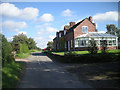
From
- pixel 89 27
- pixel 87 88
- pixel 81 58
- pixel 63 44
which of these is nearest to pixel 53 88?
pixel 87 88

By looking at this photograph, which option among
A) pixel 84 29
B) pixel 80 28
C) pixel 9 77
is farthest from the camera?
pixel 84 29

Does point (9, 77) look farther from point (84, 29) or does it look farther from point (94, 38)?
point (84, 29)

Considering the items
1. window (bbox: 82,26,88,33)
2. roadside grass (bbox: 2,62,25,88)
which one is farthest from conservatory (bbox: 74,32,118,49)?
roadside grass (bbox: 2,62,25,88)

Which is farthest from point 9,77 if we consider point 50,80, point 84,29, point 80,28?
point 84,29

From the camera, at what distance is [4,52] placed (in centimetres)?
1145

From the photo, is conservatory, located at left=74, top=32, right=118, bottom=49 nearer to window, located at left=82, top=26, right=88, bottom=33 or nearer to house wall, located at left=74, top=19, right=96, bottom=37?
house wall, located at left=74, top=19, right=96, bottom=37

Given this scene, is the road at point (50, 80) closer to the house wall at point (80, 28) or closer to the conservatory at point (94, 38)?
the conservatory at point (94, 38)

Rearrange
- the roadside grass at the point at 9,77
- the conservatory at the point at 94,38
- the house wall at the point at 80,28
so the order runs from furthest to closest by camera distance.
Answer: the house wall at the point at 80,28 → the conservatory at the point at 94,38 → the roadside grass at the point at 9,77

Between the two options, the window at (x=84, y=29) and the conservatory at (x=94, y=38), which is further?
the window at (x=84, y=29)

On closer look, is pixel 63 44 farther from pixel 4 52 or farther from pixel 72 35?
pixel 4 52

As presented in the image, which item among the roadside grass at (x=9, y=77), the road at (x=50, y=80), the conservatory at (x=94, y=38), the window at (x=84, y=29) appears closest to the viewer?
the roadside grass at (x=9, y=77)

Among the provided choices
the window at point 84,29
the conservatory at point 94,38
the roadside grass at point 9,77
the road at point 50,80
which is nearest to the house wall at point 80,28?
the window at point 84,29

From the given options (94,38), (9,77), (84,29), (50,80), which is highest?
(84,29)

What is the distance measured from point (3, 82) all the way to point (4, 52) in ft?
17.8
